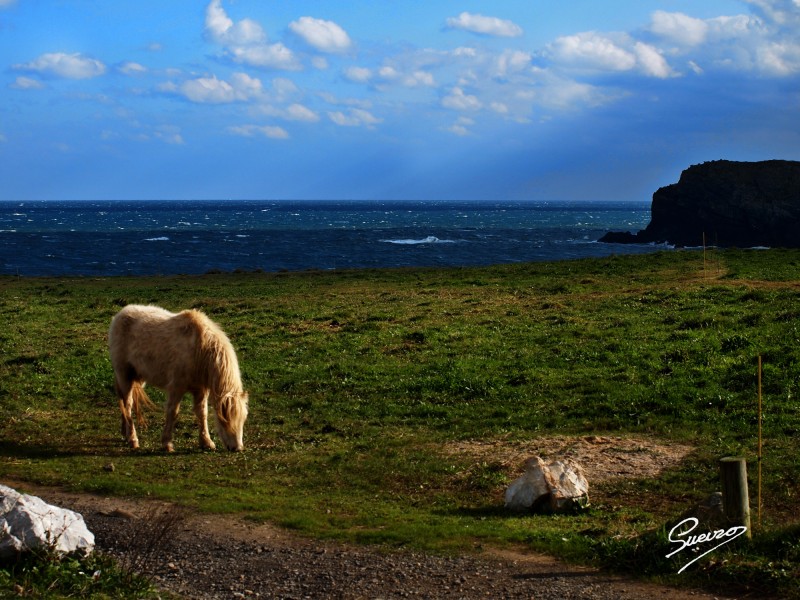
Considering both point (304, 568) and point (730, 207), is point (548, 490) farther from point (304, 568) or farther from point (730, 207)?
point (730, 207)

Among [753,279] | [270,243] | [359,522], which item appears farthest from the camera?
[270,243]

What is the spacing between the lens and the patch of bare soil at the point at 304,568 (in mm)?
8859

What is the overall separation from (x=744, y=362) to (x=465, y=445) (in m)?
8.00

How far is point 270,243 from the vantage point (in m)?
111

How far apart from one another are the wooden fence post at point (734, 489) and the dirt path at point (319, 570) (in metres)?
1.37

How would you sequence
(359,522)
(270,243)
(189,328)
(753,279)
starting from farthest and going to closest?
(270,243) < (753,279) < (189,328) < (359,522)

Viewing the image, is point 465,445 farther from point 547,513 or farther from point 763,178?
point 763,178

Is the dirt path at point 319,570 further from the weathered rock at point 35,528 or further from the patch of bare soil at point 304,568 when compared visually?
the weathered rock at point 35,528

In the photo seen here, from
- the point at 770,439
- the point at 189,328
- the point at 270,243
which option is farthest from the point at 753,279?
the point at 270,243

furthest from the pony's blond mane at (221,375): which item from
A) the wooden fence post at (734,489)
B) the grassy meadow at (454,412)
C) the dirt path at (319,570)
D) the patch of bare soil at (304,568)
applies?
the wooden fence post at (734,489)

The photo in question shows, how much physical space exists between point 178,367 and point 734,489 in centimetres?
933

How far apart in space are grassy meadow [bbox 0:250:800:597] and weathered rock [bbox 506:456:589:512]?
Answer: 28 centimetres

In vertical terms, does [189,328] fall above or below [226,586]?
above

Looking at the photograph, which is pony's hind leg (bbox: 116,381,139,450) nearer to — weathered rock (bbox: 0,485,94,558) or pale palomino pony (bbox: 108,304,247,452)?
pale palomino pony (bbox: 108,304,247,452)
